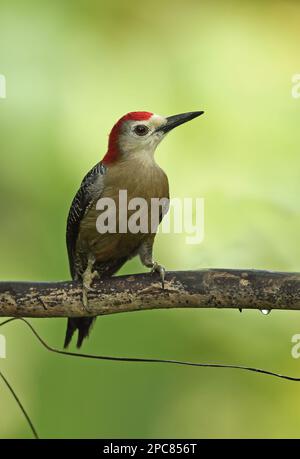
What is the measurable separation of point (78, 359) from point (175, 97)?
5.71ft

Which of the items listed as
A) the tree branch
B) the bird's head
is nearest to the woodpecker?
the bird's head

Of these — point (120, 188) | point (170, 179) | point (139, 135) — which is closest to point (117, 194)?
point (120, 188)

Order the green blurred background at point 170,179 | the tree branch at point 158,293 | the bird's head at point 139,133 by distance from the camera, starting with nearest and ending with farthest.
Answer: the tree branch at point 158,293 < the bird's head at point 139,133 < the green blurred background at point 170,179

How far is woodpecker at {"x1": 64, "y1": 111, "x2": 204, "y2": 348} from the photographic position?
3.49m

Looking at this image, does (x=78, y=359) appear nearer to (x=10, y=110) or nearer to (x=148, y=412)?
(x=148, y=412)

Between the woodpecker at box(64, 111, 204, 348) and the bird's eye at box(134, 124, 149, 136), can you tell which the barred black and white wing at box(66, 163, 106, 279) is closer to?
the woodpecker at box(64, 111, 204, 348)

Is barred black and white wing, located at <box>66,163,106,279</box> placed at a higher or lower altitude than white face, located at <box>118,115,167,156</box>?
lower

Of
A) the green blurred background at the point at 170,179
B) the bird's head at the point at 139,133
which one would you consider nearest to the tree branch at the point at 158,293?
the bird's head at the point at 139,133

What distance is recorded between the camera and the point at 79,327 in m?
3.67

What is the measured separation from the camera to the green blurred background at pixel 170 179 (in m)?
4.12

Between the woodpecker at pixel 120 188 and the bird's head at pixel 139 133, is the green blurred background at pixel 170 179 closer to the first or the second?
the woodpecker at pixel 120 188

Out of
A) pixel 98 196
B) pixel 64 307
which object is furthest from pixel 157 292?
pixel 98 196

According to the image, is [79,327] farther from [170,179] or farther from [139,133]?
[170,179]

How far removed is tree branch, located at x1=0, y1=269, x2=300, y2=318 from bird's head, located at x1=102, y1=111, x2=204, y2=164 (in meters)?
0.77
